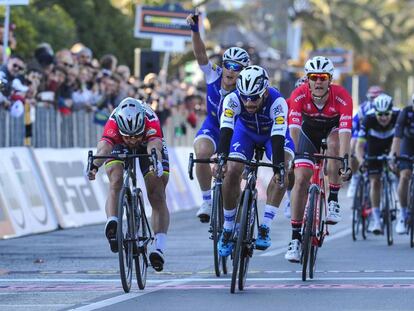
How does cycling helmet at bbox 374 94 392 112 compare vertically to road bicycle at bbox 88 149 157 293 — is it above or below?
above

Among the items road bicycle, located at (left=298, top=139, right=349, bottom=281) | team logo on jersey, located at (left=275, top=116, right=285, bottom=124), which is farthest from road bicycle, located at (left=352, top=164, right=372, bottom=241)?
team logo on jersey, located at (left=275, top=116, right=285, bottom=124)

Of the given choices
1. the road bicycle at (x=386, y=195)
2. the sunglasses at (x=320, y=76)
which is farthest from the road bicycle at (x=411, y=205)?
the sunglasses at (x=320, y=76)

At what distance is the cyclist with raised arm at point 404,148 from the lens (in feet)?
58.2

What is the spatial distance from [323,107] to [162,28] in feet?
51.4

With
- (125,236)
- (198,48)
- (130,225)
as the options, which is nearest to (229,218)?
(130,225)

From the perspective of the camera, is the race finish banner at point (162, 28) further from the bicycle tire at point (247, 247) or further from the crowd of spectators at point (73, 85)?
the bicycle tire at point (247, 247)

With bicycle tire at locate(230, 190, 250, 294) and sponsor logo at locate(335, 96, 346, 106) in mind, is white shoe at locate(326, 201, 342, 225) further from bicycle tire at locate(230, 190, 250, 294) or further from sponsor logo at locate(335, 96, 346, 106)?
bicycle tire at locate(230, 190, 250, 294)

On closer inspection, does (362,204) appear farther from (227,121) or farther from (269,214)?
(227,121)

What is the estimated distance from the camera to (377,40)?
58.1m

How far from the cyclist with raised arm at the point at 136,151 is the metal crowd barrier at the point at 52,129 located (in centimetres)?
709

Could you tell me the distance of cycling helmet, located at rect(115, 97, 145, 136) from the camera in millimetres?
11969

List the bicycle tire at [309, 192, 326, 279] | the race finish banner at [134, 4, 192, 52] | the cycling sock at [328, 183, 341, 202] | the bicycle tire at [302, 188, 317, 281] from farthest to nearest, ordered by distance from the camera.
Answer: the race finish banner at [134, 4, 192, 52]
the cycling sock at [328, 183, 341, 202]
the bicycle tire at [309, 192, 326, 279]
the bicycle tire at [302, 188, 317, 281]

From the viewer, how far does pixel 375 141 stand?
19.8m

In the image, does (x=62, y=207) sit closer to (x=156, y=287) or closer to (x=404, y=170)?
(x=404, y=170)
